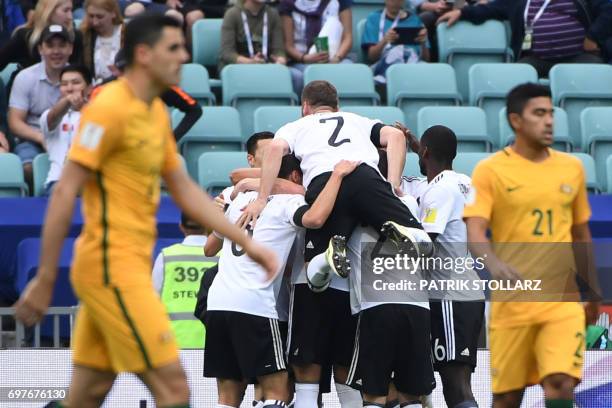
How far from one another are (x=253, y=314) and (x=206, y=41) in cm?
597

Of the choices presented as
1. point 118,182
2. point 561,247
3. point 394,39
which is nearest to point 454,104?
point 394,39

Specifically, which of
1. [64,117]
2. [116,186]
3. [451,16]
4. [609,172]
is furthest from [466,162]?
[116,186]

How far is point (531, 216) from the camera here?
296 inches

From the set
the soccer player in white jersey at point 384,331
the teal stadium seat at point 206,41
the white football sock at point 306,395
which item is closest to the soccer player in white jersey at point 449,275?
the soccer player in white jersey at point 384,331

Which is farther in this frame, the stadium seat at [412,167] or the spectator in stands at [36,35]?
the spectator in stands at [36,35]

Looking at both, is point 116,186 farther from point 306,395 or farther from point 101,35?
point 101,35

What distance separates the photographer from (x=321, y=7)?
14.3 m

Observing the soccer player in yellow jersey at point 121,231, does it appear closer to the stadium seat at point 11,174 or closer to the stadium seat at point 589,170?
the stadium seat at point 11,174

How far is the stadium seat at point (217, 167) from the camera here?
12164 mm

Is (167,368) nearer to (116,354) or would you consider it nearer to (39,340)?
(116,354)

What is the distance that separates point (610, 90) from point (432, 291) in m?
5.72

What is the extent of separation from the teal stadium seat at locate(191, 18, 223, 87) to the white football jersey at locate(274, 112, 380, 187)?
5.26 m

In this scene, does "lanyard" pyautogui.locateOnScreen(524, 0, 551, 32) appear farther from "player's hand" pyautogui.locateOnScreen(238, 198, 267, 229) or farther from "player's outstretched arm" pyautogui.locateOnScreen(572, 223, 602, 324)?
"player's outstretched arm" pyautogui.locateOnScreen(572, 223, 602, 324)

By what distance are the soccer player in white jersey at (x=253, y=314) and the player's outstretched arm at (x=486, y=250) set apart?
143 centimetres
